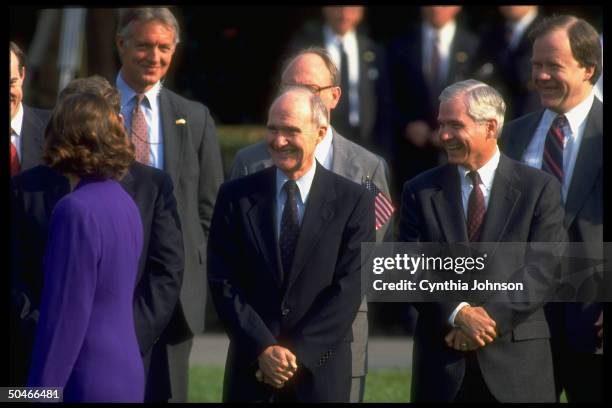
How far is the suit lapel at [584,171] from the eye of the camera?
7.19m

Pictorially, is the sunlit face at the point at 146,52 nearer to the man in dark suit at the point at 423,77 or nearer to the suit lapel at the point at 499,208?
the suit lapel at the point at 499,208

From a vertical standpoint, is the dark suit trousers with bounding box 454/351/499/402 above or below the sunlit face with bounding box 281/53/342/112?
below

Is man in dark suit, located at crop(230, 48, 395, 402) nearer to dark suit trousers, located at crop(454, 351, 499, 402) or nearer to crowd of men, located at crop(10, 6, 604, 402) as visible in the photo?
crowd of men, located at crop(10, 6, 604, 402)

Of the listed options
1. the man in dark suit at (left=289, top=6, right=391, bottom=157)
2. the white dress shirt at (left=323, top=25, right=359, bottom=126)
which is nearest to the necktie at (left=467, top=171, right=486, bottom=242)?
the man in dark suit at (left=289, top=6, right=391, bottom=157)

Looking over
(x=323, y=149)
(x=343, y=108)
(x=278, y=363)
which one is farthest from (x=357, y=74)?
(x=278, y=363)

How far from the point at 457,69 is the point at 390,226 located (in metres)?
3.01

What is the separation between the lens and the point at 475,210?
680 centimetres

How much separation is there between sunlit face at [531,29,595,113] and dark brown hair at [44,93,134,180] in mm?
2574

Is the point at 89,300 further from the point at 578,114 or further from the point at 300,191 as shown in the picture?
the point at 578,114

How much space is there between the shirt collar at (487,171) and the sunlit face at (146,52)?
176 centimetres

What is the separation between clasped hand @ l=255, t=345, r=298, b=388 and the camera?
6379 mm

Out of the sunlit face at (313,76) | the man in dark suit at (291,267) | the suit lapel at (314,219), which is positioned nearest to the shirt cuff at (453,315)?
the man in dark suit at (291,267)

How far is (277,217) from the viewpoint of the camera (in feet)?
21.8

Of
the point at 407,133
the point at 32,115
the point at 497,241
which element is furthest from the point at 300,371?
the point at 407,133
